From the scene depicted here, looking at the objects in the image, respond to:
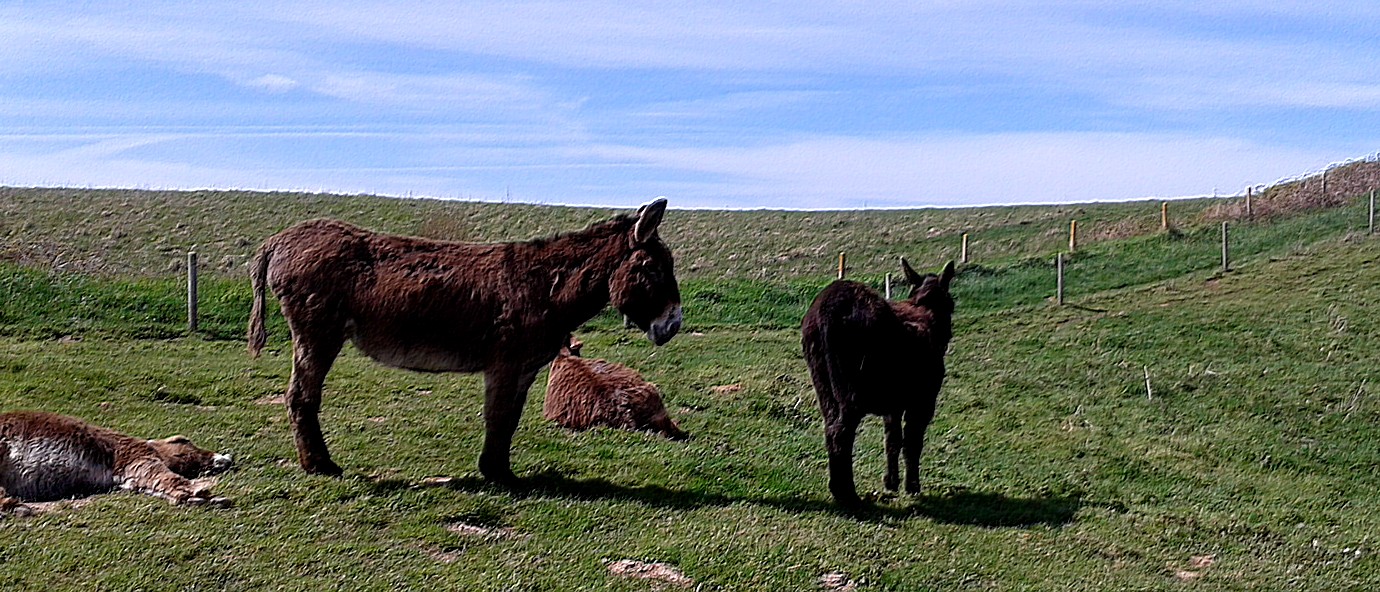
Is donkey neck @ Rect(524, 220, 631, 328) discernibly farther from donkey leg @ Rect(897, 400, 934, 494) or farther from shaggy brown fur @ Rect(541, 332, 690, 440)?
shaggy brown fur @ Rect(541, 332, 690, 440)

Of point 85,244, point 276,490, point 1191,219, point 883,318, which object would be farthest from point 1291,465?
point 85,244

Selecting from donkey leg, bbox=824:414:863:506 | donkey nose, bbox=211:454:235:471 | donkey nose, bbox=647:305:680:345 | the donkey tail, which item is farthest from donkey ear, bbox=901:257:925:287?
donkey nose, bbox=211:454:235:471

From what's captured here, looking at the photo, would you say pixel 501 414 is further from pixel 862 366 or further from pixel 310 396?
pixel 862 366

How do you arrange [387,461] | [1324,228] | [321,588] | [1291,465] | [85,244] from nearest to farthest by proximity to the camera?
[321,588] → [387,461] → [1291,465] → [1324,228] → [85,244]

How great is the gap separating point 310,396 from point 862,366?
412 cm

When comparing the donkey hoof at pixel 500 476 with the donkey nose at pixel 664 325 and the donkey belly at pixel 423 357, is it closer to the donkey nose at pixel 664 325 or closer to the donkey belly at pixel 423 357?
the donkey belly at pixel 423 357

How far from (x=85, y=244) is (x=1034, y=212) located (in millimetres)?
41612

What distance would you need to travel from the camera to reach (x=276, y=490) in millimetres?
8227

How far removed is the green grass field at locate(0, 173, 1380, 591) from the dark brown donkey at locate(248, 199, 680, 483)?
889 millimetres

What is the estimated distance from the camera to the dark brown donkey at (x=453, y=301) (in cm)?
841

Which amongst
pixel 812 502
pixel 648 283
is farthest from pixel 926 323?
pixel 648 283

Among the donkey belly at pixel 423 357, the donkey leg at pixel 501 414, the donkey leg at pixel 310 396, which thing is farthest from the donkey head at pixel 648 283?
the donkey leg at pixel 310 396

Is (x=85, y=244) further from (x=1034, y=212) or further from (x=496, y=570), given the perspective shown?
(x=1034, y=212)

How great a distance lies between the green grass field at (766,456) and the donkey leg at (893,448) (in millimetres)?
177
